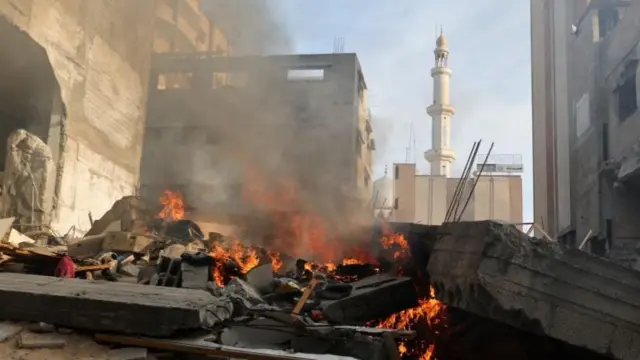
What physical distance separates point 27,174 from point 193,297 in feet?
36.2

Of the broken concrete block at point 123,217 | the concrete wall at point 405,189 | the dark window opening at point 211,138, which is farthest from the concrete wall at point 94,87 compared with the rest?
the concrete wall at point 405,189

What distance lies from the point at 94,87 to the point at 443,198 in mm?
26538

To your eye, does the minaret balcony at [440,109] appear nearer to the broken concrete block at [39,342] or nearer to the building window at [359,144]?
the building window at [359,144]

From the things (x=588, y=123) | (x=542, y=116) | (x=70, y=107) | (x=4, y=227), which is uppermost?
(x=542, y=116)

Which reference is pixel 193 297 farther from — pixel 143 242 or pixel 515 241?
pixel 143 242

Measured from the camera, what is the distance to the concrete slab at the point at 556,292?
5.24 meters

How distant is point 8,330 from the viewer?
4.39 m

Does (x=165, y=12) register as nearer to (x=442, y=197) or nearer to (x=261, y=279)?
(x=261, y=279)

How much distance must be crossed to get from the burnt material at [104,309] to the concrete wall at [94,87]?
10.6 metres

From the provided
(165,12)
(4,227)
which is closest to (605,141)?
(4,227)

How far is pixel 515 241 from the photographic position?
5465mm

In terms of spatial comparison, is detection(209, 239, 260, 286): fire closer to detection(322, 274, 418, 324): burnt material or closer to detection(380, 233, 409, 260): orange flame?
detection(380, 233, 409, 260): orange flame

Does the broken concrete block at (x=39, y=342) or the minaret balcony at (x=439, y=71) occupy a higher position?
the minaret balcony at (x=439, y=71)

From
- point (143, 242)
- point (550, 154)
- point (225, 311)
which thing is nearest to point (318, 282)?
point (225, 311)
